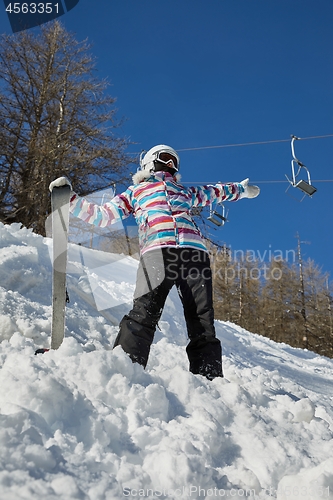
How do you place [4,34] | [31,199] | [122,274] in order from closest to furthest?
[122,274] → [31,199] → [4,34]

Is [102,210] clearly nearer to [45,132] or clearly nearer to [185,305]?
[185,305]

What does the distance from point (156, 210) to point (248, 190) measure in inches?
47.4

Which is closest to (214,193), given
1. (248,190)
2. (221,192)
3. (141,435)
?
(221,192)

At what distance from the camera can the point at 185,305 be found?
102 inches

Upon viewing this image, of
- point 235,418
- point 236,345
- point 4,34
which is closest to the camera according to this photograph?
point 235,418

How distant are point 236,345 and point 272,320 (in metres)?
18.0

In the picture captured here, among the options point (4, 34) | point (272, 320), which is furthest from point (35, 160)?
point (272, 320)

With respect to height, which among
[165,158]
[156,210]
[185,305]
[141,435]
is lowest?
[141,435]

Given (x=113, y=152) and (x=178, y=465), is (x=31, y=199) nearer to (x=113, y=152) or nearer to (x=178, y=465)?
(x=113, y=152)

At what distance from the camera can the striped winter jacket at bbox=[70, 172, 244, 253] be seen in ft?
8.45

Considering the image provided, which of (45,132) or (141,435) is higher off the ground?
(45,132)

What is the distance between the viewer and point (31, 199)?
28.2 feet

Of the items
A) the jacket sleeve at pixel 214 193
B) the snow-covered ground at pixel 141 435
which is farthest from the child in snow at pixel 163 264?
the snow-covered ground at pixel 141 435

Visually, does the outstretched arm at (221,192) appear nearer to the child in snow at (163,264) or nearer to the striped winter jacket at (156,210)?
the striped winter jacket at (156,210)
